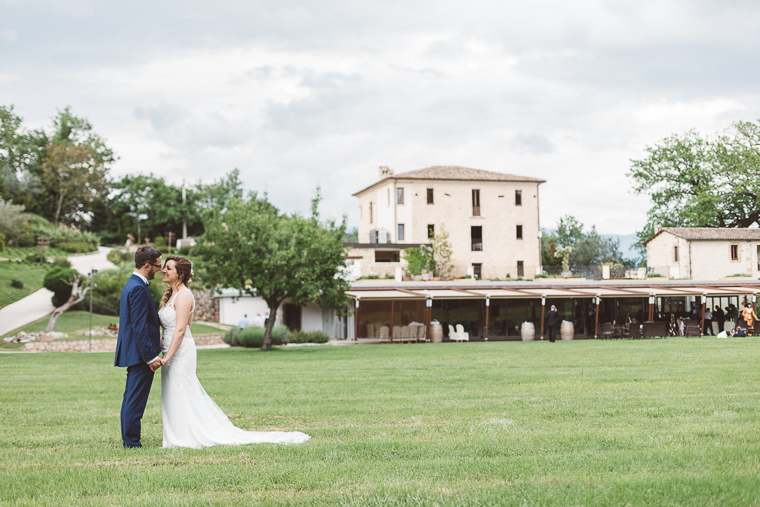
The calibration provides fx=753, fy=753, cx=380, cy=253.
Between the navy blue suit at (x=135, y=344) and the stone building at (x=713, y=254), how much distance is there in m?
43.1

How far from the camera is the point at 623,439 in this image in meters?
6.31

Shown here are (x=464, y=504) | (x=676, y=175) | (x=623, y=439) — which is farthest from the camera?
(x=676, y=175)

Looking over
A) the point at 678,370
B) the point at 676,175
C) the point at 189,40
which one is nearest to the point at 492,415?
the point at 678,370

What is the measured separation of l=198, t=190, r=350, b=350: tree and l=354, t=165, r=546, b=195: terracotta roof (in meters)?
25.6

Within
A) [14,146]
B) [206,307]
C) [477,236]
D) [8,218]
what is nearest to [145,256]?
[206,307]

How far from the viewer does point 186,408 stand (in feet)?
21.5

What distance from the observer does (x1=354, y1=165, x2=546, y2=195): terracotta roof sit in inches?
2045

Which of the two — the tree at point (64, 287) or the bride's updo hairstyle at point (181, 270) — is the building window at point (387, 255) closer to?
the tree at point (64, 287)

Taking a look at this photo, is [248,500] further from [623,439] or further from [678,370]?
[678,370]

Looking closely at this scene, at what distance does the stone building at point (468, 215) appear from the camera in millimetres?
51656

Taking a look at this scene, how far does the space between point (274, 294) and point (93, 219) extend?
39.3 meters

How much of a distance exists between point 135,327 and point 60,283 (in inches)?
1078

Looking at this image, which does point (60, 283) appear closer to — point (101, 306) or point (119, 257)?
point (101, 306)

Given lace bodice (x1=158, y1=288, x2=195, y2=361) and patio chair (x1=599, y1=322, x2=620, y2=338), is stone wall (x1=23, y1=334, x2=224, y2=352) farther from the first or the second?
lace bodice (x1=158, y1=288, x2=195, y2=361)
